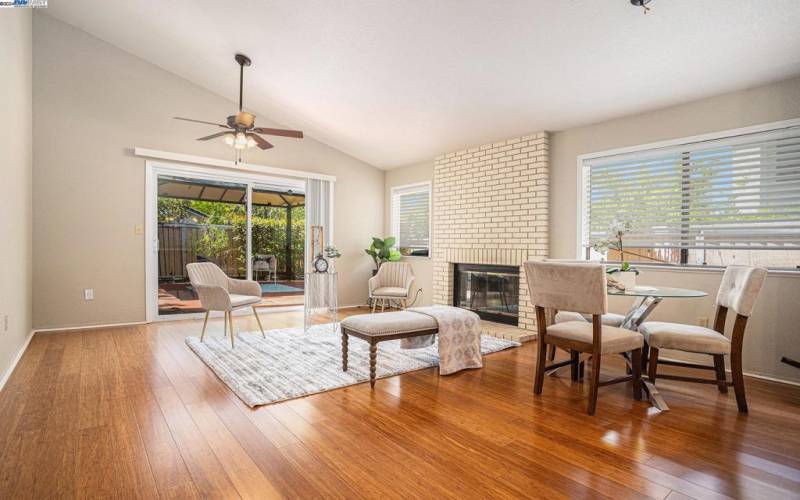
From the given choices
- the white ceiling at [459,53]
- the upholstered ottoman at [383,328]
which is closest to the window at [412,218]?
the white ceiling at [459,53]

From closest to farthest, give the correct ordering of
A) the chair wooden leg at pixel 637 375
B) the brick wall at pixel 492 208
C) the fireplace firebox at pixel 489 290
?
the chair wooden leg at pixel 637 375, the brick wall at pixel 492 208, the fireplace firebox at pixel 489 290

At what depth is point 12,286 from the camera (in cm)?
335

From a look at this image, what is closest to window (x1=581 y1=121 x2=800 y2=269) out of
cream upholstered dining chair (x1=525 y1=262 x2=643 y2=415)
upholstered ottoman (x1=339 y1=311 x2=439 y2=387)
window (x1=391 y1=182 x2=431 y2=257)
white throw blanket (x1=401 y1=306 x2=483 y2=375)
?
cream upholstered dining chair (x1=525 y1=262 x2=643 y2=415)

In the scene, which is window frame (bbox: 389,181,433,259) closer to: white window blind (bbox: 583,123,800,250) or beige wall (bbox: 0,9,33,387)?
white window blind (bbox: 583,123,800,250)

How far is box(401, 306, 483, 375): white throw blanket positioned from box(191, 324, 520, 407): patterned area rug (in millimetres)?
266

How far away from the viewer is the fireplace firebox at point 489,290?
521 centimetres

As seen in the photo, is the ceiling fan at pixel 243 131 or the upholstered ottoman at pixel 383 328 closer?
the upholstered ottoman at pixel 383 328

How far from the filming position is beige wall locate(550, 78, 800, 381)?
324 centimetres

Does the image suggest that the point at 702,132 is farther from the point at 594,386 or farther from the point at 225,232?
the point at 225,232

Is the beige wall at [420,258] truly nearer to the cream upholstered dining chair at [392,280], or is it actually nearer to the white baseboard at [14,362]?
the cream upholstered dining chair at [392,280]

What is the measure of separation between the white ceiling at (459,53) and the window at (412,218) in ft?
3.83

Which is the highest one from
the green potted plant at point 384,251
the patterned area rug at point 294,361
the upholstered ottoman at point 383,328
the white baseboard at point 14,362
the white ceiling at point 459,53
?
the white ceiling at point 459,53

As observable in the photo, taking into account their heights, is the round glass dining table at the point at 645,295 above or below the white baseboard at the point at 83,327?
above

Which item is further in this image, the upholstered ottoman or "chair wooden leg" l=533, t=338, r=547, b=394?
the upholstered ottoman
